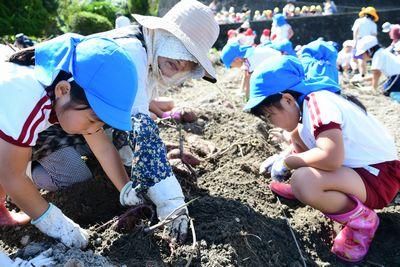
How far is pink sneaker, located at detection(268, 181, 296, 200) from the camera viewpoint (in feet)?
7.69

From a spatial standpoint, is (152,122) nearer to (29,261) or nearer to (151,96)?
(151,96)

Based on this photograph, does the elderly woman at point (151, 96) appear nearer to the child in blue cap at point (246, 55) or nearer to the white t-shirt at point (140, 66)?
the white t-shirt at point (140, 66)

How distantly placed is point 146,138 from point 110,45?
0.50m

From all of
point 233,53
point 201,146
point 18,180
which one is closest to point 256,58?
point 233,53

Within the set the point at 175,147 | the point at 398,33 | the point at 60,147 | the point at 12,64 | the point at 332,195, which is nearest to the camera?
the point at 12,64

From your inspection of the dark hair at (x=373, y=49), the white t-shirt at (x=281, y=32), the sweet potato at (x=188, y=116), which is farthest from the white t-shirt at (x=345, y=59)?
the sweet potato at (x=188, y=116)

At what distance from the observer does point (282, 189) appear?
7.75 feet

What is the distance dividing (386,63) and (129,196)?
16.8 feet

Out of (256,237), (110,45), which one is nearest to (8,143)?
(110,45)

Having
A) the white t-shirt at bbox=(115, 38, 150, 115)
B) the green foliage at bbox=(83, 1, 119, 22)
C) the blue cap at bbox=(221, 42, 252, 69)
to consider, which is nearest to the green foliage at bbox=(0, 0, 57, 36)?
the green foliage at bbox=(83, 1, 119, 22)

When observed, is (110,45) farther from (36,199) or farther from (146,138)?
(36,199)

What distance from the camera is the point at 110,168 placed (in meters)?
1.97

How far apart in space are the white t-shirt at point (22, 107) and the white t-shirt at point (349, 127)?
1123 millimetres

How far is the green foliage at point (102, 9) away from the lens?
532 inches
